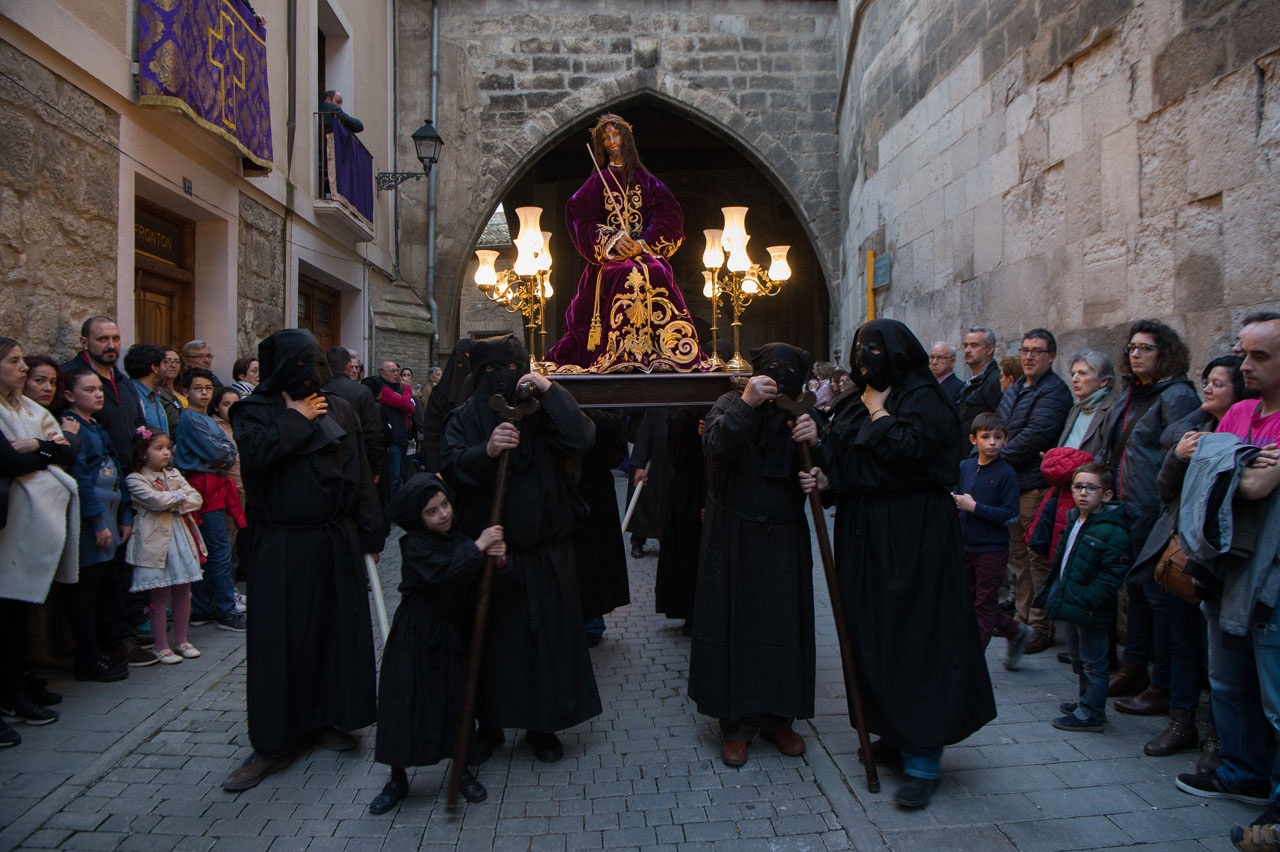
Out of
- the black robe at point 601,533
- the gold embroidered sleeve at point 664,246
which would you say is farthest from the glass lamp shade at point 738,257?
the black robe at point 601,533

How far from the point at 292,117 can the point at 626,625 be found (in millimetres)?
6811

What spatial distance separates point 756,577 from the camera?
3.77 metres

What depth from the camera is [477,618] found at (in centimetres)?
339

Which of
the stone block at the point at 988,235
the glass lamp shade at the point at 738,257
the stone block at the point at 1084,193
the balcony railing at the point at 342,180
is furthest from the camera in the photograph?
the balcony railing at the point at 342,180

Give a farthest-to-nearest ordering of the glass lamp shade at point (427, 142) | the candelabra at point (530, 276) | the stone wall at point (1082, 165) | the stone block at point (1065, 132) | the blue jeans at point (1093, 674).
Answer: the glass lamp shade at point (427, 142)
the stone block at point (1065, 132)
the candelabra at point (530, 276)
the stone wall at point (1082, 165)
the blue jeans at point (1093, 674)

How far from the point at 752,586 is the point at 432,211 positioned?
11.2 m

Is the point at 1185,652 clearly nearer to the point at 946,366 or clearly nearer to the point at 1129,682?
the point at 1129,682

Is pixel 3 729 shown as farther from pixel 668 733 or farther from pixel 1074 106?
pixel 1074 106

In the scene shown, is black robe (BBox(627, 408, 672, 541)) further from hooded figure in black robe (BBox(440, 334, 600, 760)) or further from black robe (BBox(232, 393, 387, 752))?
black robe (BBox(232, 393, 387, 752))

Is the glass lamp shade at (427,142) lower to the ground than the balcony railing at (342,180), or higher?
higher

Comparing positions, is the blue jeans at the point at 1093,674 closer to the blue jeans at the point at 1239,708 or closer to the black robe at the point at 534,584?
the blue jeans at the point at 1239,708

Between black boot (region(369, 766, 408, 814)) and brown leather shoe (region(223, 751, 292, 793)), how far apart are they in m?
0.56

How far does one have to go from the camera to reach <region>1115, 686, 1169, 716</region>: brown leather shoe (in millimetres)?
4137

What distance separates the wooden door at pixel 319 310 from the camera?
419 inches
